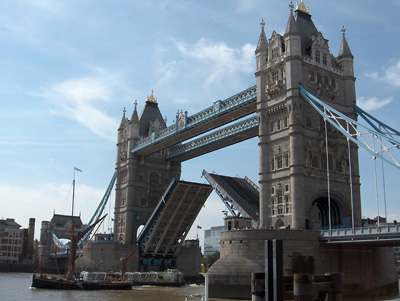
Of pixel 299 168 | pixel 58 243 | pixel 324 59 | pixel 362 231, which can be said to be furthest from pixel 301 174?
pixel 58 243

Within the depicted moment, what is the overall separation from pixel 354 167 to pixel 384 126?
5.98m

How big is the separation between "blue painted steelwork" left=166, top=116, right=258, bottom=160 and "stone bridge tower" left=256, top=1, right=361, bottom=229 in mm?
5946

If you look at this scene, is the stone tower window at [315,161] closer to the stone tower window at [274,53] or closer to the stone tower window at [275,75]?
the stone tower window at [275,75]

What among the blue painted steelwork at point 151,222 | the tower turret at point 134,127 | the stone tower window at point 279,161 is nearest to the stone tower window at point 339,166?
the stone tower window at point 279,161

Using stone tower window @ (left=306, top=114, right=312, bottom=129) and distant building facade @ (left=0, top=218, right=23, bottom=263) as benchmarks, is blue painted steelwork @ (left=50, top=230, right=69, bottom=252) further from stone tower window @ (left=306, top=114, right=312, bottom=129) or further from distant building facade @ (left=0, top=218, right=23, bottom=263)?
stone tower window @ (left=306, top=114, right=312, bottom=129)

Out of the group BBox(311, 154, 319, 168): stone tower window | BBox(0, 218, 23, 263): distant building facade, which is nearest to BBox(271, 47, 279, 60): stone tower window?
BBox(311, 154, 319, 168): stone tower window

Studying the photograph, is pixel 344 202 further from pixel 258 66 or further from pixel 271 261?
pixel 271 261

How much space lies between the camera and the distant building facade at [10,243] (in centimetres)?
12325

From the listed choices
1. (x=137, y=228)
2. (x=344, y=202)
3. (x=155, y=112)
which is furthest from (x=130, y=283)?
(x=155, y=112)

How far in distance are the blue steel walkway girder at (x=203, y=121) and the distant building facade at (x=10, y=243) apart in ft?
214

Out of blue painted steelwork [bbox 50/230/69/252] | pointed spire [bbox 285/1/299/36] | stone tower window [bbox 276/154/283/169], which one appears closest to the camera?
stone tower window [bbox 276/154/283/169]

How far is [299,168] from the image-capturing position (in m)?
46.2

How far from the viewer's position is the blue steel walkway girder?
55.0 metres

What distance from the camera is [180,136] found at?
224 feet
